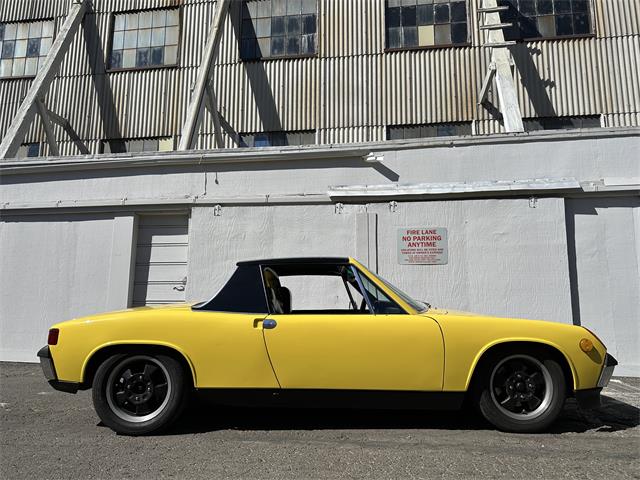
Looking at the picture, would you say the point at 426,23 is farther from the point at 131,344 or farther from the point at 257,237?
the point at 131,344

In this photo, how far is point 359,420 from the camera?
13.1 ft

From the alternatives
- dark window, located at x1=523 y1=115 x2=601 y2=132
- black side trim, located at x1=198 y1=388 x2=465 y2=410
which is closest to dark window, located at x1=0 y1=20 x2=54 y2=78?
dark window, located at x1=523 y1=115 x2=601 y2=132

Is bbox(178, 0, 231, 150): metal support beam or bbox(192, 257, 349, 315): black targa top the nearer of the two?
bbox(192, 257, 349, 315): black targa top

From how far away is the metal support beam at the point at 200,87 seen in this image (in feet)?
31.4

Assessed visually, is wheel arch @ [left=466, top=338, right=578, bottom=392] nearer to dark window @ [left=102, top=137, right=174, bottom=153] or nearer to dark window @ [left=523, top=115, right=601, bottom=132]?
dark window @ [left=523, top=115, right=601, bottom=132]

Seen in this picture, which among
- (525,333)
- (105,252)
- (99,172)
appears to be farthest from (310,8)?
(525,333)

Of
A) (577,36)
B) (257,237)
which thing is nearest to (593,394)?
(257,237)

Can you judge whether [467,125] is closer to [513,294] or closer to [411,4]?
[411,4]

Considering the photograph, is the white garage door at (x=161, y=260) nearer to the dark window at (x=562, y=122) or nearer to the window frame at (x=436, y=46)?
the window frame at (x=436, y=46)

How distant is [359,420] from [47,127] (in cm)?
1140

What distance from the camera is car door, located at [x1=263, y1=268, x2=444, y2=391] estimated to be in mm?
3549

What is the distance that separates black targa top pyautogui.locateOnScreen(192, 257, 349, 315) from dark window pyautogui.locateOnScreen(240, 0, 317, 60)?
9.71 meters

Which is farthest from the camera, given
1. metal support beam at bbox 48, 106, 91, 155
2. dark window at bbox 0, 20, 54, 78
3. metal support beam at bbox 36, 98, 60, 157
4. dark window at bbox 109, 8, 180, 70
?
dark window at bbox 0, 20, 54, 78

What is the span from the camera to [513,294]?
6.77m
